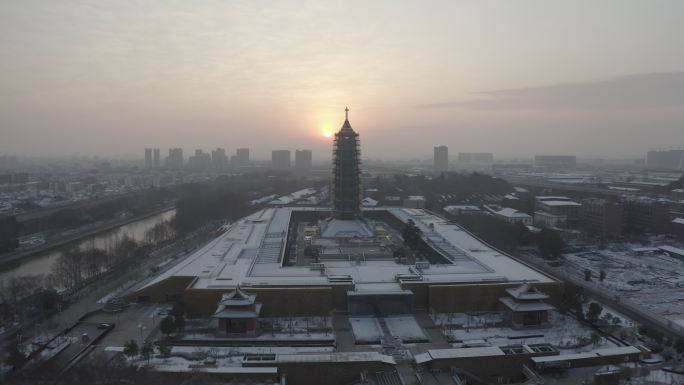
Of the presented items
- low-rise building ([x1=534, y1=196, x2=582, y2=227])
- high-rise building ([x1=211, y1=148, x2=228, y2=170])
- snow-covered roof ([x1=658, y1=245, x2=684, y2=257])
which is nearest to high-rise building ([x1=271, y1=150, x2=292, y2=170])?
high-rise building ([x1=211, y1=148, x2=228, y2=170])

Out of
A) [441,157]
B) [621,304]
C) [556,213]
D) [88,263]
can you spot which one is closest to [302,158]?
[441,157]

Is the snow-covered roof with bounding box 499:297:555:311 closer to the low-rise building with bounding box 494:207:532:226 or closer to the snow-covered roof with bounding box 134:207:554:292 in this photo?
the snow-covered roof with bounding box 134:207:554:292

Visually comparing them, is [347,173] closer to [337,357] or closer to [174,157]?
[337,357]

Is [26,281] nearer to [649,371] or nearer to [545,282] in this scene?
[545,282]

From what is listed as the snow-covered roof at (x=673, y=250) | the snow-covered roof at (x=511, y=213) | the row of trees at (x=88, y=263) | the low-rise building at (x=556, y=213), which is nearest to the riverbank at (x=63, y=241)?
the row of trees at (x=88, y=263)

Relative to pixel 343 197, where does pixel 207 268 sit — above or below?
below

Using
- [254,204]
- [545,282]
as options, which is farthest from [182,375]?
[254,204]
